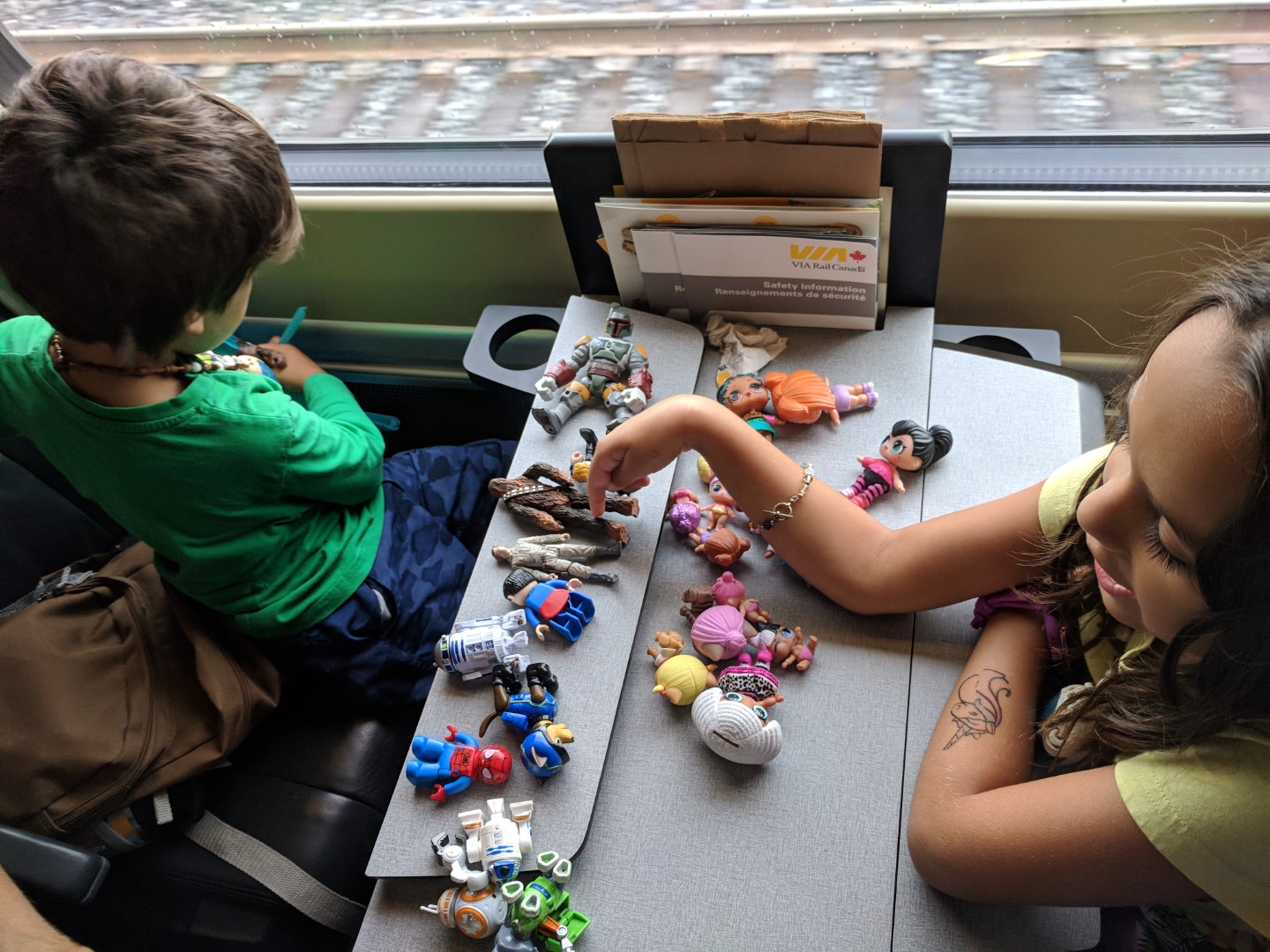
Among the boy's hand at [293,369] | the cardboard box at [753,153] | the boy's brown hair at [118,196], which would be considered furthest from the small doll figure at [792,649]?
the boy's hand at [293,369]

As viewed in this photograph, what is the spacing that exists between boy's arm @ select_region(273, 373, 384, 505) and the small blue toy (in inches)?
12.6

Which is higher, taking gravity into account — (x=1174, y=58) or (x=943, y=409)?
(x=1174, y=58)

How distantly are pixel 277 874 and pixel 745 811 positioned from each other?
0.51 meters

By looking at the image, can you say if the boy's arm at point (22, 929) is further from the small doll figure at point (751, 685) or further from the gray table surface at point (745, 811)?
the small doll figure at point (751, 685)

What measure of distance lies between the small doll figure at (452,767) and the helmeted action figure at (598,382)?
0.39 m

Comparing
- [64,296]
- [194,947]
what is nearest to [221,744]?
[194,947]

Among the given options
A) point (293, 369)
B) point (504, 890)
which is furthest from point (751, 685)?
point (293, 369)

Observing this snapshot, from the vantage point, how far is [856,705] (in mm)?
821

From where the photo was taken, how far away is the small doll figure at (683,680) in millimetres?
820

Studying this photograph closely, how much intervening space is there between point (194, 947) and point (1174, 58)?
1637 mm

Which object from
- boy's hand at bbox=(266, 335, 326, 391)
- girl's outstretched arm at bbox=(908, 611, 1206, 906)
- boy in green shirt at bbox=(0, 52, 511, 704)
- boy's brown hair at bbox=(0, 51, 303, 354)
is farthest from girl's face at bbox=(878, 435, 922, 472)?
boy's hand at bbox=(266, 335, 326, 391)

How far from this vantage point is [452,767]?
79 centimetres

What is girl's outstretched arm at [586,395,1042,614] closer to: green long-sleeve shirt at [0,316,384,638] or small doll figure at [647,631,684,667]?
small doll figure at [647,631,684,667]

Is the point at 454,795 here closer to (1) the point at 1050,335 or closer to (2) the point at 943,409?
(2) the point at 943,409
